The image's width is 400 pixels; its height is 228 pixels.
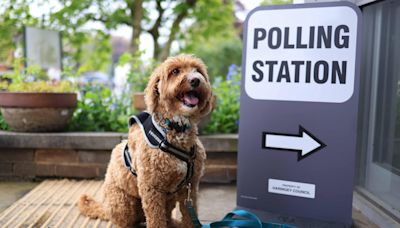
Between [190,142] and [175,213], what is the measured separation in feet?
3.28

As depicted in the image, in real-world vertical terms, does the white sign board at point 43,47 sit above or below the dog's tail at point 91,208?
above

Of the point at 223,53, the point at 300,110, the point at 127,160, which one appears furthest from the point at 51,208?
the point at 223,53

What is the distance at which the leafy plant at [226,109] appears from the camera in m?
4.06

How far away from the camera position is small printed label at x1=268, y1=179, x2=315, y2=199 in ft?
8.00

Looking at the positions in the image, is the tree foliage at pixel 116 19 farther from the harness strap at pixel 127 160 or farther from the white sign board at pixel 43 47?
the harness strap at pixel 127 160

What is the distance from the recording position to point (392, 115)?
2.65m

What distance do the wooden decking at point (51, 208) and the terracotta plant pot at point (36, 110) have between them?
64 cm

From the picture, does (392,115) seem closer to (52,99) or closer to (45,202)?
(45,202)

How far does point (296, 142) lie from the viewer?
2.45 m

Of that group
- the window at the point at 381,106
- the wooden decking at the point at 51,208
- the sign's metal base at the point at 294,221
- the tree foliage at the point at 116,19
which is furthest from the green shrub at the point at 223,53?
the sign's metal base at the point at 294,221

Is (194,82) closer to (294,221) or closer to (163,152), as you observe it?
(163,152)

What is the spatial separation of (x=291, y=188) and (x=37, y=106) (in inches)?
108

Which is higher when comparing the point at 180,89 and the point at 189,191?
the point at 180,89

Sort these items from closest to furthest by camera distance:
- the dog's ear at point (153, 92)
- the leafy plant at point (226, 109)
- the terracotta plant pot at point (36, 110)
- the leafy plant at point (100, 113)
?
the dog's ear at point (153, 92)
the terracotta plant pot at point (36, 110)
the leafy plant at point (226, 109)
the leafy plant at point (100, 113)
